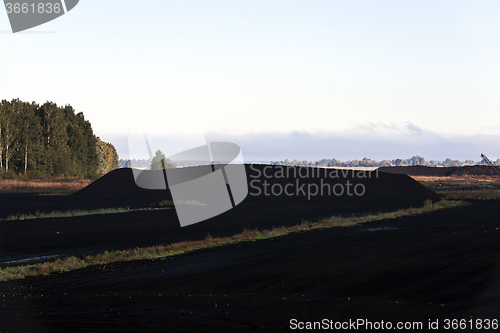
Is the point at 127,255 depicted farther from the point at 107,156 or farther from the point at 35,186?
the point at 107,156

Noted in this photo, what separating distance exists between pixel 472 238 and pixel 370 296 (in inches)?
622

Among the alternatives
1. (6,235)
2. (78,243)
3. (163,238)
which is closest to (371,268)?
(163,238)

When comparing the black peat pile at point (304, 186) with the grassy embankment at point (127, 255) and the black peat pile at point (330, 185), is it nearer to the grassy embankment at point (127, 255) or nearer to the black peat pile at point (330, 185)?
the black peat pile at point (330, 185)

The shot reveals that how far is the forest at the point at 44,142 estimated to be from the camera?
3324 inches

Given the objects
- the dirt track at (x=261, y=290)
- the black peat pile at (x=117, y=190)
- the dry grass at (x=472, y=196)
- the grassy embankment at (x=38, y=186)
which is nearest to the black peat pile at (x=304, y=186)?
the black peat pile at (x=117, y=190)

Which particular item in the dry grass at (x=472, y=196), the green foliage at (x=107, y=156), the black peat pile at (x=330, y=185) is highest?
the green foliage at (x=107, y=156)

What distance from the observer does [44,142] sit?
9225 centimetres

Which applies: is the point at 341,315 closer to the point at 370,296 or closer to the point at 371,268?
the point at 370,296

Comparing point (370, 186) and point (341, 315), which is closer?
point (341, 315)

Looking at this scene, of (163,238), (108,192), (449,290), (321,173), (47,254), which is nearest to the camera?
(449,290)

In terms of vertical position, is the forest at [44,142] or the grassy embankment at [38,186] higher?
the forest at [44,142]

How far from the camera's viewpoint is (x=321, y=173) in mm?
82500

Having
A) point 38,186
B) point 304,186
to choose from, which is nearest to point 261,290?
point 304,186

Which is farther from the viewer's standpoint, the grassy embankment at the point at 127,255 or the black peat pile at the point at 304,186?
the black peat pile at the point at 304,186
